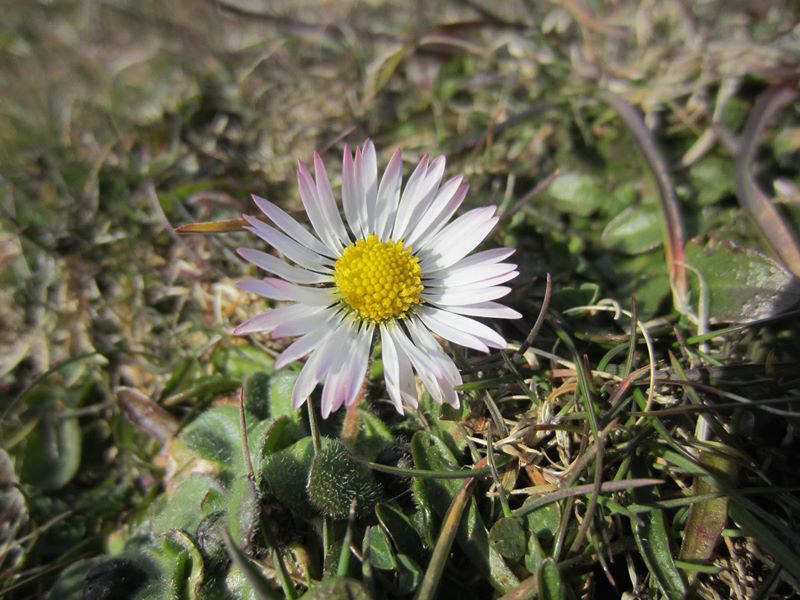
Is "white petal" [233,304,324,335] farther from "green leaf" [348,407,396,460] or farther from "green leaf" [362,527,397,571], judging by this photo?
"green leaf" [362,527,397,571]

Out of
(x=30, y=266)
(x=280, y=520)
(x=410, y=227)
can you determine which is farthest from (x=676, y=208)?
(x=30, y=266)

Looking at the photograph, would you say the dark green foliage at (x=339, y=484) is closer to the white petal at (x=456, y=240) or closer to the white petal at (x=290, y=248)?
the white petal at (x=290, y=248)

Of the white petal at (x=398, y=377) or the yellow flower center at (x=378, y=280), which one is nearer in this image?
the white petal at (x=398, y=377)

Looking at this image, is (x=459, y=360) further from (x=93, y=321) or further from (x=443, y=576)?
(x=93, y=321)

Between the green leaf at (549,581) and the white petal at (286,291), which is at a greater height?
the white petal at (286,291)

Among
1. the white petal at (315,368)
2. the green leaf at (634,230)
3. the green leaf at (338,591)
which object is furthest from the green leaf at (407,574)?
the green leaf at (634,230)

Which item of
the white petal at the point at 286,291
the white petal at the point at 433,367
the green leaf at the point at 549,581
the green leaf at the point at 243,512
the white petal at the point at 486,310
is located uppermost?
the white petal at the point at 286,291

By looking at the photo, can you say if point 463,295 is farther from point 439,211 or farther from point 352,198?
point 352,198
